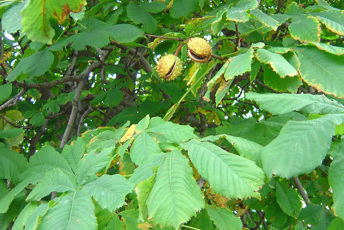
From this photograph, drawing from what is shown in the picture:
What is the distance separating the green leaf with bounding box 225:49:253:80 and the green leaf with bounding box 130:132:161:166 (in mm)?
368

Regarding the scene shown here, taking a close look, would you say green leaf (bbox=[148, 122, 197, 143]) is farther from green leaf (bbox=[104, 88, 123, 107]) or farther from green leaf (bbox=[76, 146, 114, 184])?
green leaf (bbox=[104, 88, 123, 107])

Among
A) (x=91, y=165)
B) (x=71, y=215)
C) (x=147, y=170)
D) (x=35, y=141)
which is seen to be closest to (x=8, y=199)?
(x=91, y=165)

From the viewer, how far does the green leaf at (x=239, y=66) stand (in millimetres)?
1131

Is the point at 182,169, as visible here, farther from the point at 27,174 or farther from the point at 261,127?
the point at 27,174

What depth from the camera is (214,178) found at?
83cm

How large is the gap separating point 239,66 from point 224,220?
0.60 m

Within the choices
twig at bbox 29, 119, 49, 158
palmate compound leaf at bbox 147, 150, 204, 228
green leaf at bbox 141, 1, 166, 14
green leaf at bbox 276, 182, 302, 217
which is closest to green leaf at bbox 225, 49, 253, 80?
palmate compound leaf at bbox 147, 150, 204, 228

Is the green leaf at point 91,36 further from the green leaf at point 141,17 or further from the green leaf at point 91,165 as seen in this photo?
the green leaf at point 91,165

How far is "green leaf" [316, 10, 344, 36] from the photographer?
4.79 ft

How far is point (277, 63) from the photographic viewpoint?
1.11 m

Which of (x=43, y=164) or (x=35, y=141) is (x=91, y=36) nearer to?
(x=43, y=164)

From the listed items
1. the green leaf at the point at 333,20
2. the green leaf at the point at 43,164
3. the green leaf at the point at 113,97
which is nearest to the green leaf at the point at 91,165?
the green leaf at the point at 43,164

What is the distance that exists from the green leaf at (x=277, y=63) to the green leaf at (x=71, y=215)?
750 millimetres

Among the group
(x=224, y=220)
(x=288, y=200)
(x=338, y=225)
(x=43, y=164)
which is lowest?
(x=288, y=200)
